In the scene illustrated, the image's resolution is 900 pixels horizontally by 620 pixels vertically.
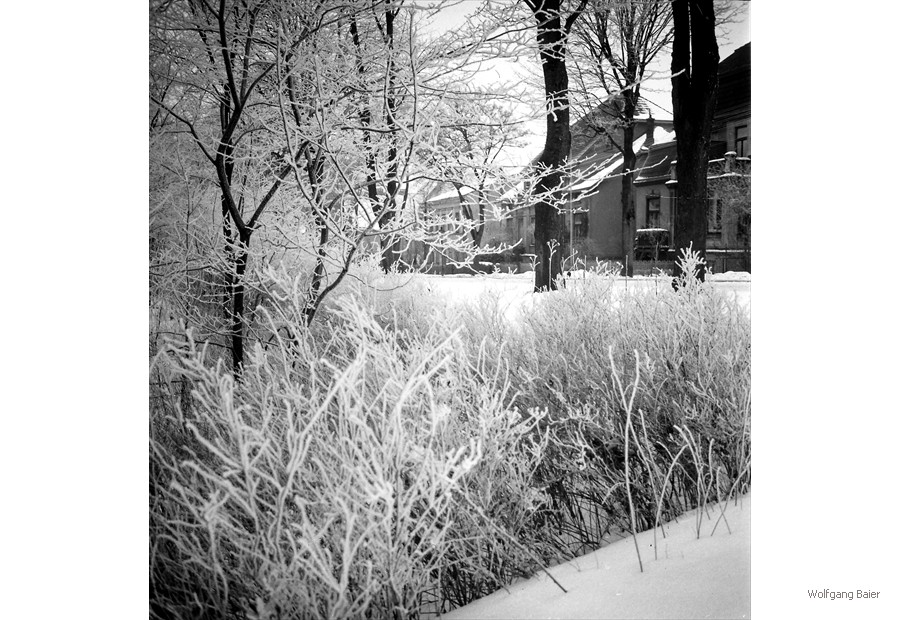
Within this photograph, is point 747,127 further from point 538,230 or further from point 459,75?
point 459,75

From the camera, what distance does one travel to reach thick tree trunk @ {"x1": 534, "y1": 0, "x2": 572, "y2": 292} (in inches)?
81.9

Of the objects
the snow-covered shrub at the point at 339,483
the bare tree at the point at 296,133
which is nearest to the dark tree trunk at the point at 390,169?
the bare tree at the point at 296,133

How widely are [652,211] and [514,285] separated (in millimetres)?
535

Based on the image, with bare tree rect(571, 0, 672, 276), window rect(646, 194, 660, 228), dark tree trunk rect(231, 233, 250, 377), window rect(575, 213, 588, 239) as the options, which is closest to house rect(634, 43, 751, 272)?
window rect(646, 194, 660, 228)

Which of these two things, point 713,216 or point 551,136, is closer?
point 551,136

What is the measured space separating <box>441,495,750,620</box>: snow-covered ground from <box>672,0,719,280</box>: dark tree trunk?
883 millimetres

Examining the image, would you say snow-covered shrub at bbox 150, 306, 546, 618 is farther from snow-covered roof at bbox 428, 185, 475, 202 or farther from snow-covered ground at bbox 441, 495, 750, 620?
snow-covered roof at bbox 428, 185, 475, 202

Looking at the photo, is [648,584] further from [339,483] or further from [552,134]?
[552,134]

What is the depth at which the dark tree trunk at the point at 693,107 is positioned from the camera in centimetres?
218

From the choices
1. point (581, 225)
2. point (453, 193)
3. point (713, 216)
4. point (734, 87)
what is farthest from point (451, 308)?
point (734, 87)

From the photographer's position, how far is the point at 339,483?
1611 mm

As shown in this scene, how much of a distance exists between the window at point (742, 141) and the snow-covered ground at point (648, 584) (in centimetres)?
121

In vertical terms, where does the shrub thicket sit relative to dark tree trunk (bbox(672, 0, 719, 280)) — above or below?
below
